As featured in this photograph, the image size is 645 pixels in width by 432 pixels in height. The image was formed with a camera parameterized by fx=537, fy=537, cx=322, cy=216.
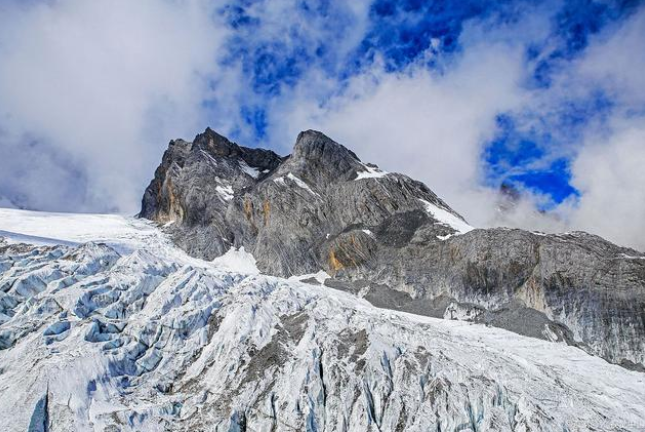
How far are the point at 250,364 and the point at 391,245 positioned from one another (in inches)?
1390

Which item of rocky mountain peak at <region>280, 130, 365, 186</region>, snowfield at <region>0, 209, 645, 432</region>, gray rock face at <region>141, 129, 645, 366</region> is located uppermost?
rocky mountain peak at <region>280, 130, 365, 186</region>

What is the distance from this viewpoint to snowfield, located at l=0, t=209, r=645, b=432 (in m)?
42.9

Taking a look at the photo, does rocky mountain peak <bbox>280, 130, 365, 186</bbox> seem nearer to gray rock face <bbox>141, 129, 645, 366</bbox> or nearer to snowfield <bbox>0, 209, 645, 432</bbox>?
gray rock face <bbox>141, 129, 645, 366</bbox>

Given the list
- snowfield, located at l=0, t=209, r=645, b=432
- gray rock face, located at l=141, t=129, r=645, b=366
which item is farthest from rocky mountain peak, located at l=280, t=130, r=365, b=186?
snowfield, located at l=0, t=209, r=645, b=432

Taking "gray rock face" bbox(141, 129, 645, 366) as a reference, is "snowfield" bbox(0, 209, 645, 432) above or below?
below

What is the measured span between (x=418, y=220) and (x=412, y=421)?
44.0 metres

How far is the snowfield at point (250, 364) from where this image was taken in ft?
141

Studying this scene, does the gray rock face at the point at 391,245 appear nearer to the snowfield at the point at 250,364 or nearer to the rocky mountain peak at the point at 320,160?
the rocky mountain peak at the point at 320,160

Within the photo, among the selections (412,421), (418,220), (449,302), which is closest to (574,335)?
(449,302)

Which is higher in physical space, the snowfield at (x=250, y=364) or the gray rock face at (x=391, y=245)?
the gray rock face at (x=391, y=245)

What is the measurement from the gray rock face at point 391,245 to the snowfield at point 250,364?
535 cm

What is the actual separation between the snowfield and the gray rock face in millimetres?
5346

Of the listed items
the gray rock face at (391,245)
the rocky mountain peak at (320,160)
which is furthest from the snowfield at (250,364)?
the rocky mountain peak at (320,160)

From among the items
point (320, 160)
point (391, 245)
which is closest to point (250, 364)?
point (391, 245)
